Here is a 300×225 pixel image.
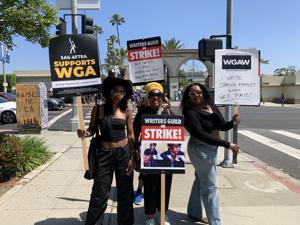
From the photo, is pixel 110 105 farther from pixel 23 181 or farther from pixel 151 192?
pixel 23 181

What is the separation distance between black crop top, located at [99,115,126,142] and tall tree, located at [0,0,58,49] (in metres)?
3.64

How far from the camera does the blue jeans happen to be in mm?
5078

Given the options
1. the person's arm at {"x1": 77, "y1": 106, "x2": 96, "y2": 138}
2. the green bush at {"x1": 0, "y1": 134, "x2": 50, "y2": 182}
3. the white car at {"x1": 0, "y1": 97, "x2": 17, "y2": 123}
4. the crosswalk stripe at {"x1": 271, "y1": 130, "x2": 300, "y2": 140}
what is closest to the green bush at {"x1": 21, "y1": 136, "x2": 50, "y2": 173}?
the green bush at {"x1": 0, "y1": 134, "x2": 50, "y2": 182}

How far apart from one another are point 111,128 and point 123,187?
2.27ft

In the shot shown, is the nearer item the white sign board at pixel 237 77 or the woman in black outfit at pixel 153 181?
the woman in black outfit at pixel 153 181

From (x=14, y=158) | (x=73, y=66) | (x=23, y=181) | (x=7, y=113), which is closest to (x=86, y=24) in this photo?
(x=14, y=158)

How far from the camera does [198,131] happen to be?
16.4ft

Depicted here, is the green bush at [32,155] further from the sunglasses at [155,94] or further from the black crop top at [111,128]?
the sunglasses at [155,94]

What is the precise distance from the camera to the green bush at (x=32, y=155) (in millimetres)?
Result: 8672

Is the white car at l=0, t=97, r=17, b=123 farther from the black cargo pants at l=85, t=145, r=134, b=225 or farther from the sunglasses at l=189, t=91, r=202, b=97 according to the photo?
the sunglasses at l=189, t=91, r=202, b=97

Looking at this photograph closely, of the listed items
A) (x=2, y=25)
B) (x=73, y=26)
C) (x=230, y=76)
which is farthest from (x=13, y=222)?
(x=73, y=26)

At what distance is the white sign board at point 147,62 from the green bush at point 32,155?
2731 mm

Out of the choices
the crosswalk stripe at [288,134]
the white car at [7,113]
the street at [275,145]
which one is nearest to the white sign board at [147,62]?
the street at [275,145]

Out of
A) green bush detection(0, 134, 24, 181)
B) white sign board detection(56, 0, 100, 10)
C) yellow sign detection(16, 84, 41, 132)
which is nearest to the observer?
green bush detection(0, 134, 24, 181)
